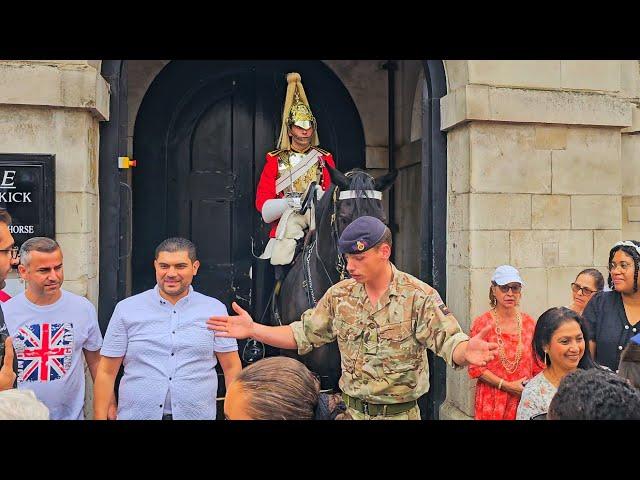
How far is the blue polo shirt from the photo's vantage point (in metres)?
3.15

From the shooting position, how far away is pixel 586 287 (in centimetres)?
423

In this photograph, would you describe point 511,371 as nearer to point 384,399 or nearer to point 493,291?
point 493,291

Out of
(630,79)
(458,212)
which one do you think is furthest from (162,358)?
(630,79)

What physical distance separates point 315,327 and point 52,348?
1.28 m

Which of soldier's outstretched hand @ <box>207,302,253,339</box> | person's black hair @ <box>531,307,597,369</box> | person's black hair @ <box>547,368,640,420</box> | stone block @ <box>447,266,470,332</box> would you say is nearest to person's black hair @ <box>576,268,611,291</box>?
stone block @ <box>447,266,470,332</box>

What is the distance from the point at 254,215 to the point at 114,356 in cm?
397

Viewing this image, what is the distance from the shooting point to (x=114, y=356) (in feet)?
10.4

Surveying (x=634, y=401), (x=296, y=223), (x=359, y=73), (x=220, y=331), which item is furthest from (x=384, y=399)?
(x=359, y=73)

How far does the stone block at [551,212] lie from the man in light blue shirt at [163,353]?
8.28 feet

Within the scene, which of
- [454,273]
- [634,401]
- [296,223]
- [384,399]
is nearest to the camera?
[634,401]

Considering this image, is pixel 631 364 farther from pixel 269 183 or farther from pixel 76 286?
pixel 269 183

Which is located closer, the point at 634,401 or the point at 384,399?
the point at 634,401

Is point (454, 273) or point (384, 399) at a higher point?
point (454, 273)

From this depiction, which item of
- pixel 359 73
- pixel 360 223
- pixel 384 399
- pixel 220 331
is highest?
pixel 359 73
